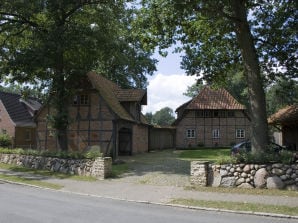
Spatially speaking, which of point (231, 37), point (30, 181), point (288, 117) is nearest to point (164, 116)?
point (288, 117)

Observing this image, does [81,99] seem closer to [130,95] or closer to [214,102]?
[130,95]

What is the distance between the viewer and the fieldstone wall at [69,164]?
69.9ft

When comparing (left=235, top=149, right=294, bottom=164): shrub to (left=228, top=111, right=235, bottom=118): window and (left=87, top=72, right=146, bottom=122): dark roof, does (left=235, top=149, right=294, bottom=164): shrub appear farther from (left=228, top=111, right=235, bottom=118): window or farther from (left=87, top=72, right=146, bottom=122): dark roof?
(left=228, top=111, right=235, bottom=118): window

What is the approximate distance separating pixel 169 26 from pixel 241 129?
30823 mm

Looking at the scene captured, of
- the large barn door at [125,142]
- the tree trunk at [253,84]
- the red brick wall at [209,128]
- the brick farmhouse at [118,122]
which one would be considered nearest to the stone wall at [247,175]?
the tree trunk at [253,84]

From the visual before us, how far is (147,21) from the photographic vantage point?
2045 cm

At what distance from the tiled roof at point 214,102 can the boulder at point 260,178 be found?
3269cm

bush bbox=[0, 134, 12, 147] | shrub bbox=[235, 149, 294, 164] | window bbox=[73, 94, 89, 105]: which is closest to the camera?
shrub bbox=[235, 149, 294, 164]

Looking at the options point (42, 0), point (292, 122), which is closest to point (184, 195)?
point (292, 122)

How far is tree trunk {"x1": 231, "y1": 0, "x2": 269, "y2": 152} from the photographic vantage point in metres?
18.5

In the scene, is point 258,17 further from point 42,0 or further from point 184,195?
point 42,0

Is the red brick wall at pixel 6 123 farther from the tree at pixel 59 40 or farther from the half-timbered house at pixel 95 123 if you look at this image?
the tree at pixel 59 40

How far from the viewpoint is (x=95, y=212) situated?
11.6m

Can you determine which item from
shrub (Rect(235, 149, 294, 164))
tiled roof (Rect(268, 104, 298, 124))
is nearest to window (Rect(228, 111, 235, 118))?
tiled roof (Rect(268, 104, 298, 124))
